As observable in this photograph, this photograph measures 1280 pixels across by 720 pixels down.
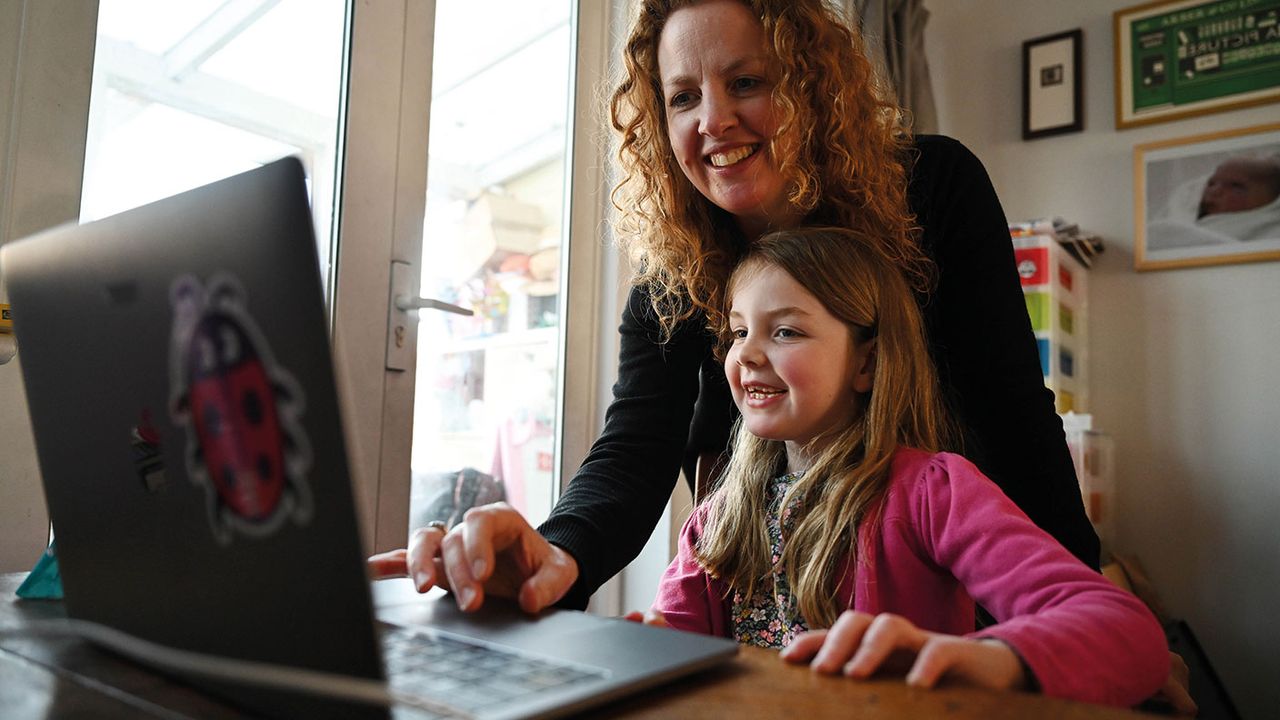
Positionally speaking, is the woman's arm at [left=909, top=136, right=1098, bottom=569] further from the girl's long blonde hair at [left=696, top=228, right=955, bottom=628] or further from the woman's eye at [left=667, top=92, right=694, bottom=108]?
the woman's eye at [left=667, top=92, right=694, bottom=108]

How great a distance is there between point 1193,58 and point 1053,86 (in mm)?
354

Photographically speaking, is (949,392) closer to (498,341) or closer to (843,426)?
(843,426)

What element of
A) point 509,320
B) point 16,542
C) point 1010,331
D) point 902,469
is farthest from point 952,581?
point 509,320

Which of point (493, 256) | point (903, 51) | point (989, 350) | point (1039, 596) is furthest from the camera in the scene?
point (903, 51)

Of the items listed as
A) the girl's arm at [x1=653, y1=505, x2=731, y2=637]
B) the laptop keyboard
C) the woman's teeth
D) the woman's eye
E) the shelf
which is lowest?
the girl's arm at [x1=653, y1=505, x2=731, y2=637]

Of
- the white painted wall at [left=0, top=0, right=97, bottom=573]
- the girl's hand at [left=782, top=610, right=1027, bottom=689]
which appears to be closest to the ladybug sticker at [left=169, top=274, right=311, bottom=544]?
the girl's hand at [left=782, top=610, right=1027, bottom=689]

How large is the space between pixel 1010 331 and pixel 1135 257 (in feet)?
5.73

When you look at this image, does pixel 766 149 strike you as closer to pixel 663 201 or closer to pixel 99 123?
pixel 663 201

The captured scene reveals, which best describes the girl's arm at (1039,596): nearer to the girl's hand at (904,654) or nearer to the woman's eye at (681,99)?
the girl's hand at (904,654)

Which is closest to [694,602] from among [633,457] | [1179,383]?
[633,457]

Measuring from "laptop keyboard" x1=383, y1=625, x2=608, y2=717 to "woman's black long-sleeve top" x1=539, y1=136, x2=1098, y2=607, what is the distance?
1.28 feet

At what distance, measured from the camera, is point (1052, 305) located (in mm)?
2172

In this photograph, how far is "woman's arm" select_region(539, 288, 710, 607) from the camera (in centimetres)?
94

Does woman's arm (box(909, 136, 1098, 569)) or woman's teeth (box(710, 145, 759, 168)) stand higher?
woman's teeth (box(710, 145, 759, 168))
